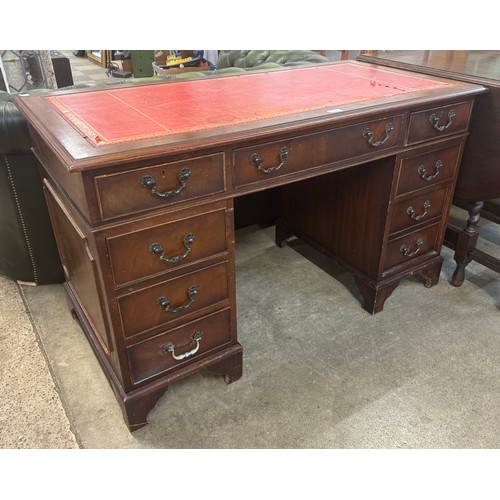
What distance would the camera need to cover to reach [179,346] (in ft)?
4.69

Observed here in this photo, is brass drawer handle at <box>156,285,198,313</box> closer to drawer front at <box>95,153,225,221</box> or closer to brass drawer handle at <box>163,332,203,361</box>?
brass drawer handle at <box>163,332,203,361</box>

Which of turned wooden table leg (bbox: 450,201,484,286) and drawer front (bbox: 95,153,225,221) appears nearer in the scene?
drawer front (bbox: 95,153,225,221)

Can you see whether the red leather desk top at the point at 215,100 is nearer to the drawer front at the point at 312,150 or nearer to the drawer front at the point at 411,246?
the drawer front at the point at 312,150

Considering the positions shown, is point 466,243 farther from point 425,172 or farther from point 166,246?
point 166,246

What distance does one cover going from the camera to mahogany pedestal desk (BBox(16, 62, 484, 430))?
45.0 inches

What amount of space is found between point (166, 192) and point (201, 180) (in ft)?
0.33

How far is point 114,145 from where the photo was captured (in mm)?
1093

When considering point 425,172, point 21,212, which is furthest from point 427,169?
point 21,212

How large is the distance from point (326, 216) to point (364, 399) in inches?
31.8

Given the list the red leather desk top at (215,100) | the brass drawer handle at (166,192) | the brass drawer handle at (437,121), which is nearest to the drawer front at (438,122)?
the brass drawer handle at (437,121)

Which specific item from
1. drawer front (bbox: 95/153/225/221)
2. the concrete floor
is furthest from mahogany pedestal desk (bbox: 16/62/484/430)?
the concrete floor

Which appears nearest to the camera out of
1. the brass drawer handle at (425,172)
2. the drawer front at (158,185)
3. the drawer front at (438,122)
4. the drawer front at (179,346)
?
the drawer front at (158,185)

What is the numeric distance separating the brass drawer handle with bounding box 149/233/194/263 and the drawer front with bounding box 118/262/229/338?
67mm

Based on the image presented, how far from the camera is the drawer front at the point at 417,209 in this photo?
5.86 feet
